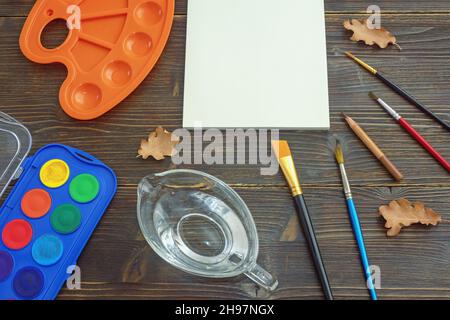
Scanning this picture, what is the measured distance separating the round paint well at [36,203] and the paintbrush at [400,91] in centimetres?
52

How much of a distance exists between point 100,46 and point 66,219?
0.29 m

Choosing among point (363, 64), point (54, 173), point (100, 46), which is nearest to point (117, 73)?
point (100, 46)

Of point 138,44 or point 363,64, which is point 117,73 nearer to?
point 138,44

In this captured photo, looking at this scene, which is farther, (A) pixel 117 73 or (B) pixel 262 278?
(A) pixel 117 73

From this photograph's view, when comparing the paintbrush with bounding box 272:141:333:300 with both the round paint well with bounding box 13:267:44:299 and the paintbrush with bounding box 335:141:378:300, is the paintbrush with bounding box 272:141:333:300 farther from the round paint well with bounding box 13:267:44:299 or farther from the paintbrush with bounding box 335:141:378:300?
the round paint well with bounding box 13:267:44:299

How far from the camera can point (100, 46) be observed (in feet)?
2.55

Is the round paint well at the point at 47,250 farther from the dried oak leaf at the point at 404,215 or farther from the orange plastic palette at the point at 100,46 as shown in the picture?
the dried oak leaf at the point at 404,215

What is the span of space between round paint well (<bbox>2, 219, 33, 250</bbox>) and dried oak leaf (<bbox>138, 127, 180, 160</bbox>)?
20 centimetres

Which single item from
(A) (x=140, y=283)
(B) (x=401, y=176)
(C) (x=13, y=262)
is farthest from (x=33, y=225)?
(B) (x=401, y=176)

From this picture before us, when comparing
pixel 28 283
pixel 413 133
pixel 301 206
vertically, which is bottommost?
pixel 28 283

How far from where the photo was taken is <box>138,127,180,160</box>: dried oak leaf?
722mm

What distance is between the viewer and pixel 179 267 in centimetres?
66

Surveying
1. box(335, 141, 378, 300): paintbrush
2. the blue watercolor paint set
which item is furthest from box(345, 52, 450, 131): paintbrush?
the blue watercolor paint set

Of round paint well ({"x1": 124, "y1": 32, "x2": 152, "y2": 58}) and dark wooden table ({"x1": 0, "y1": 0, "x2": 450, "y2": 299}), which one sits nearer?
dark wooden table ({"x1": 0, "y1": 0, "x2": 450, "y2": 299})
